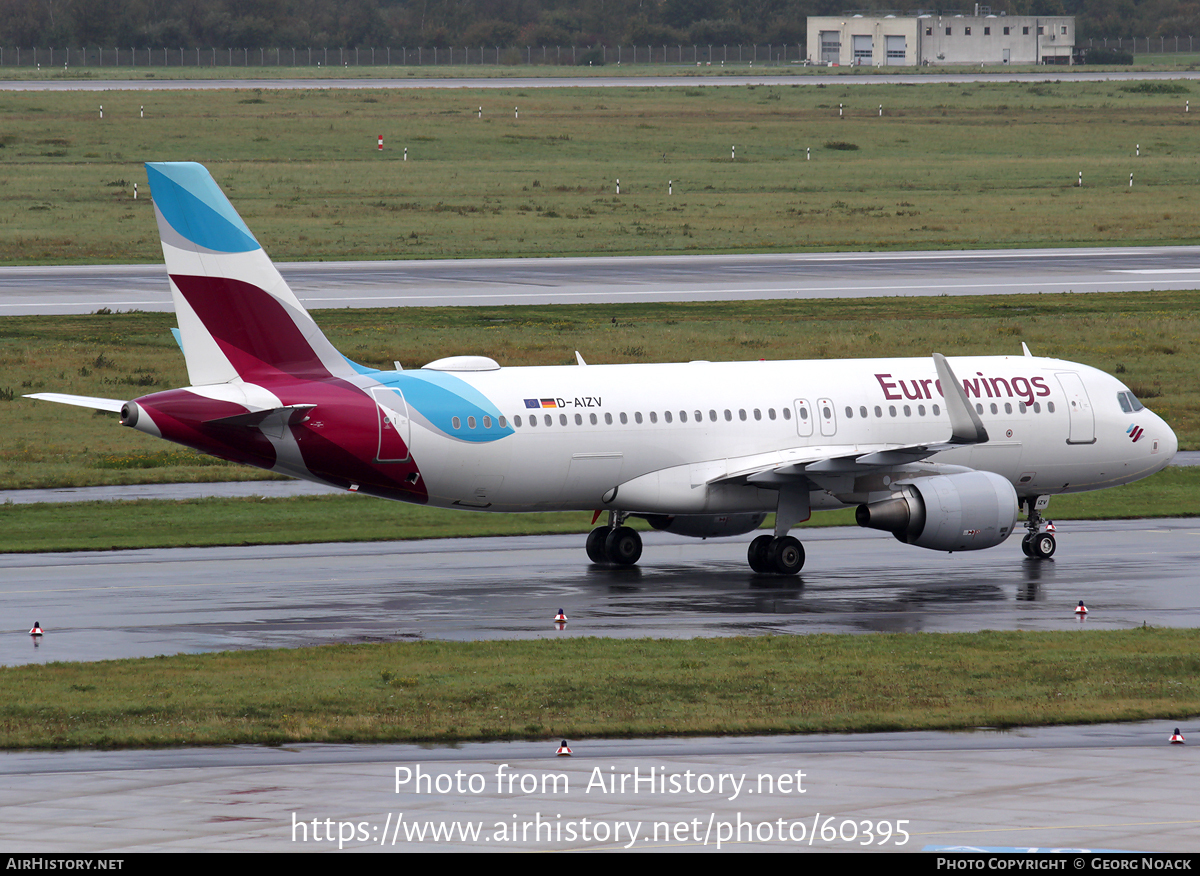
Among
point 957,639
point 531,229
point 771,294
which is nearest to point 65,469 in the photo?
point 957,639

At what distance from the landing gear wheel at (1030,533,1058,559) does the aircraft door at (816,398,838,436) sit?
513cm

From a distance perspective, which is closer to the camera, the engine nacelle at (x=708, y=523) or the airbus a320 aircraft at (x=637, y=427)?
the airbus a320 aircraft at (x=637, y=427)

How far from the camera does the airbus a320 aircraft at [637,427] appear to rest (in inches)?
1314

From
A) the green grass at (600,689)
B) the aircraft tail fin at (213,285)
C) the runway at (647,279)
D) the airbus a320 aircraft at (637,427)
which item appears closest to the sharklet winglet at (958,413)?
the airbus a320 aircraft at (637,427)

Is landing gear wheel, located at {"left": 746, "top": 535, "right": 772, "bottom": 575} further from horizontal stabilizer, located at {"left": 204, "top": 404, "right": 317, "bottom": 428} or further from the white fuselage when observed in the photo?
horizontal stabilizer, located at {"left": 204, "top": 404, "right": 317, "bottom": 428}

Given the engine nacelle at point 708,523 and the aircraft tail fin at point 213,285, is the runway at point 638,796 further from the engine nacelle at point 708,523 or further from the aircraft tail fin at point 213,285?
the engine nacelle at point 708,523

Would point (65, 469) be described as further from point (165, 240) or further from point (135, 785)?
point (135, 785)

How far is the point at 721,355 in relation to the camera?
6266 cm

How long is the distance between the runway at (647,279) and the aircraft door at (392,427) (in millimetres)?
39623

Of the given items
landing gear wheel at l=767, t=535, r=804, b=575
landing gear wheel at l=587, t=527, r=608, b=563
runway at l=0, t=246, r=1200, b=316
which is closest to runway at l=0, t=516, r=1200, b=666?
landing gear wheel at l=767, t=535, r=804, b=575

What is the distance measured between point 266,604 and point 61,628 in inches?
155

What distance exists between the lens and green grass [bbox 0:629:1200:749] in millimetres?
22531

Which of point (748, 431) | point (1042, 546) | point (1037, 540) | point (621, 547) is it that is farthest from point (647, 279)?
point (621, 547)

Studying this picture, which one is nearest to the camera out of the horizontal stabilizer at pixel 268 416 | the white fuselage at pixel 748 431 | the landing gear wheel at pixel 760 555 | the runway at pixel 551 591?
the runway at pixel 551 591
